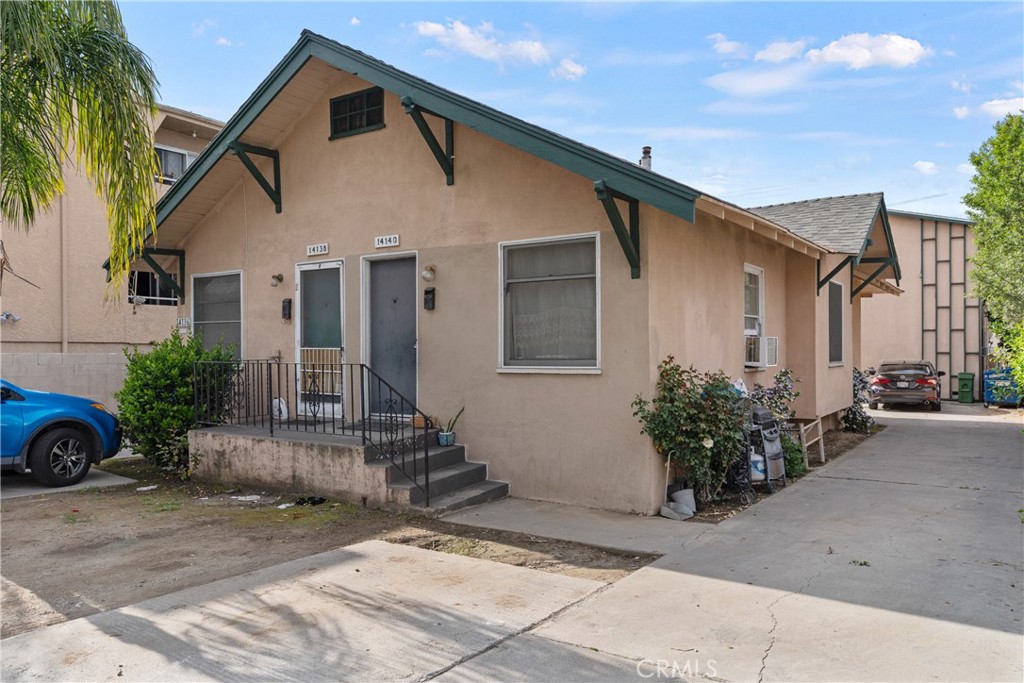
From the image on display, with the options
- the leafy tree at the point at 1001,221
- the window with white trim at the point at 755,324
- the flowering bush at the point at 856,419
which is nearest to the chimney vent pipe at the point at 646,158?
the window with white trim at the point at 755,324

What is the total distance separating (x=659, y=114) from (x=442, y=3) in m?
5.06

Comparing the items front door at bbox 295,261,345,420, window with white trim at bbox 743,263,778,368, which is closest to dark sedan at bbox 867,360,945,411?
window with white trim at bbox 743,263,778,368

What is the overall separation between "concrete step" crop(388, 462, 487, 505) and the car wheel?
4.62m

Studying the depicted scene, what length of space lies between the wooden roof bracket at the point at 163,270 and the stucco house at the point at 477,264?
112 millimetres

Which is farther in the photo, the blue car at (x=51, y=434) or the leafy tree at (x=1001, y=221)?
the leafy tree at (x=1001, y=221)

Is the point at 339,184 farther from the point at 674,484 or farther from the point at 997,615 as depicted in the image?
the point at 997,615

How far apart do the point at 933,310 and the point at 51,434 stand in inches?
932

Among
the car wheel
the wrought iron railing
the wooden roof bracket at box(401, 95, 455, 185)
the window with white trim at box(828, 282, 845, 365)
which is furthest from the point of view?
the window with white trim at box(828, 282, 845, 365)

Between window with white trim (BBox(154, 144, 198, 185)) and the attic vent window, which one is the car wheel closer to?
the attic vent window

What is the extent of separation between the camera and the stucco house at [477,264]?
703cm

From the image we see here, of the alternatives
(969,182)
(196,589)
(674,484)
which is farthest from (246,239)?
(969,182)

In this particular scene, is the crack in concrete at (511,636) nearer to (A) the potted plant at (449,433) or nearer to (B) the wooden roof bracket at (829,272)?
(A) the potted plant at (449,433)

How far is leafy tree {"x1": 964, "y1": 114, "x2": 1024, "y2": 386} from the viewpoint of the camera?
16.5 metres

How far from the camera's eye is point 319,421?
365 inches
